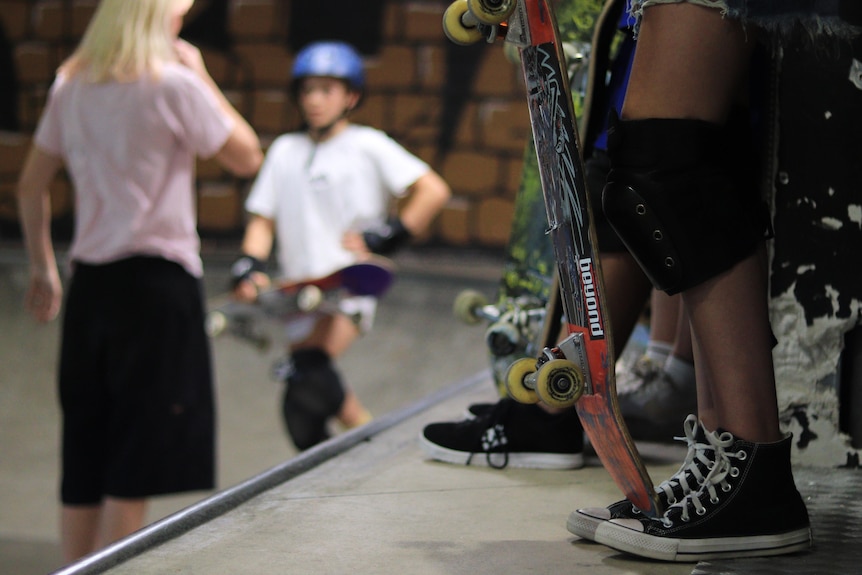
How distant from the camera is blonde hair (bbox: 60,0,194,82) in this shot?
2.54m

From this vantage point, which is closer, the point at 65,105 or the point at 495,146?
A: the point at 65,105

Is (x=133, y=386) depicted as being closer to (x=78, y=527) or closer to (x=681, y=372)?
(x=78, y=527)

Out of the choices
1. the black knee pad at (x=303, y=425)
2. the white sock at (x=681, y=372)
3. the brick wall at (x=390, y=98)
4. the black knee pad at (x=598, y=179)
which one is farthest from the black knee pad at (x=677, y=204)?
the brick wall at (x=390, y=98)

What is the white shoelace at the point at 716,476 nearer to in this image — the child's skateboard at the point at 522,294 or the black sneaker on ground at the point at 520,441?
the black sneaker on ground at the point at 520,441

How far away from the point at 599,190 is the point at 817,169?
1.32 feet

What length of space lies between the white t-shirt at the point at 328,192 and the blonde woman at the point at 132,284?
1396mm

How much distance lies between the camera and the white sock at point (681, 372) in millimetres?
2104

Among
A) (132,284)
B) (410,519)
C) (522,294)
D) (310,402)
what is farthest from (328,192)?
(410,519)

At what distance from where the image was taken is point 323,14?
28.1ft

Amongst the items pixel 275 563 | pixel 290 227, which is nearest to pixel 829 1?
pixel 275 563

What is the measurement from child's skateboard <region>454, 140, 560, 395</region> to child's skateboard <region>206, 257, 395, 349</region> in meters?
1.36

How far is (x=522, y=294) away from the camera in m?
2.38

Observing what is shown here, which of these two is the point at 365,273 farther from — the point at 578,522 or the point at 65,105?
the point at 578,522

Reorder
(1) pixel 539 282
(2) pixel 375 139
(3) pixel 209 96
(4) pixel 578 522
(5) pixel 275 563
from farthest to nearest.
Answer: (2) pixel 375 139
(3) pixel 209 96
(1) pixel 539 282
(4) pixel 578 522
(5) pixel 275 563
